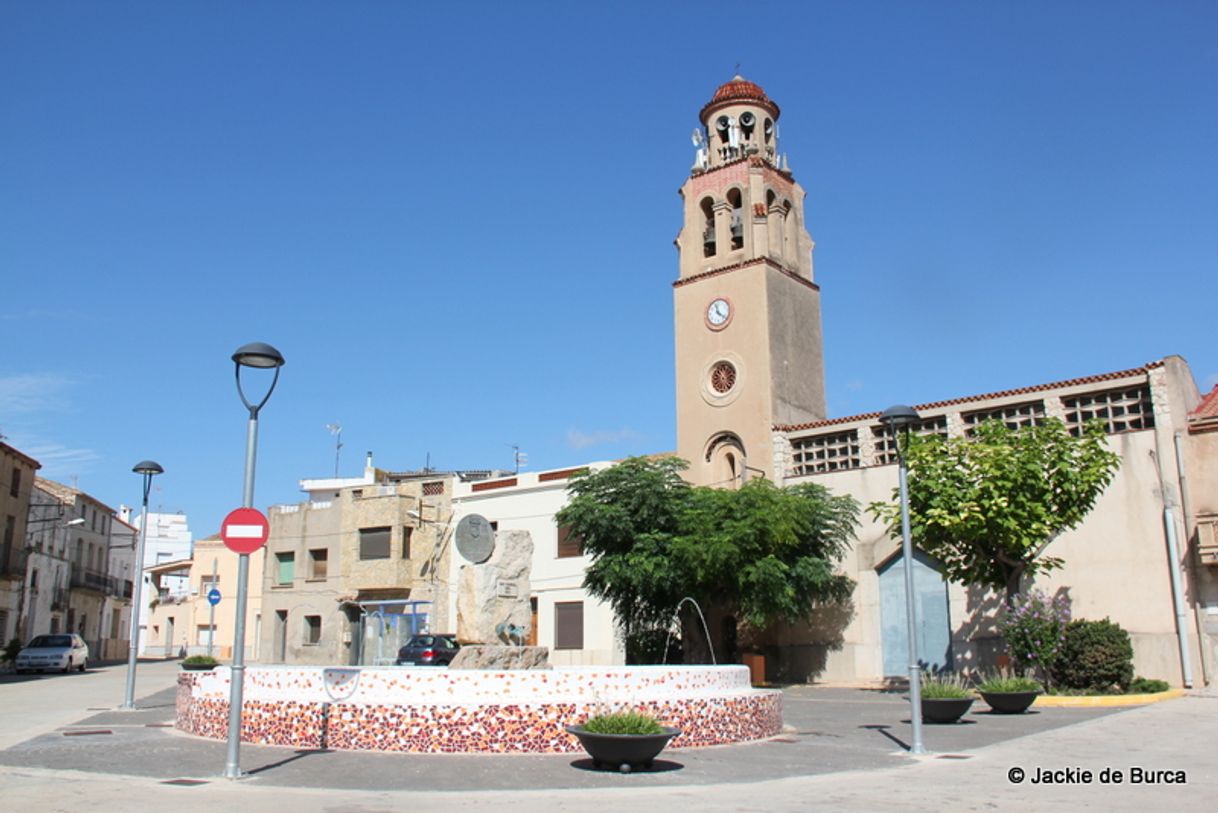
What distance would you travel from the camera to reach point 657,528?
3005 cm

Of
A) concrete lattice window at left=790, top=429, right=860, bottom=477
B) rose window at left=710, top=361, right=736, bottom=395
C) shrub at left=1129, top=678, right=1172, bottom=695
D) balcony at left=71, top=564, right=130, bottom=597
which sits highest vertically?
rose window at left=710, top=361, right=736, bottom=395

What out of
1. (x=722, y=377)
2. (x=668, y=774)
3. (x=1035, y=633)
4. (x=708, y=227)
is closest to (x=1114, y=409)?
(x=1035, y=633)

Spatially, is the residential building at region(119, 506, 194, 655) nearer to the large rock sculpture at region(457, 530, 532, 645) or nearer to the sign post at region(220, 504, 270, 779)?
the large rock sculpture at region(457, 530, 532, 645)

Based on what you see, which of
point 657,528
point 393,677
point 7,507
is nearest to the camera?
point 393,677

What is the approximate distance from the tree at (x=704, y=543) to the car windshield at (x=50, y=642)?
17161mm

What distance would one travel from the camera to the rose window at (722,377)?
35.0 m

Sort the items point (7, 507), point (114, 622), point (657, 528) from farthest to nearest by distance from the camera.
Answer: point (114, 622) → point (7, 507) → point (657, 528)

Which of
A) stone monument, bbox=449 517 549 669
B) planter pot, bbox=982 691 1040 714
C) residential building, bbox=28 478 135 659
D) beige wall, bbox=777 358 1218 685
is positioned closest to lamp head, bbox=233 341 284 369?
stone monument, bbox=449 517 549 669

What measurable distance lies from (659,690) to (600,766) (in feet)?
7.58

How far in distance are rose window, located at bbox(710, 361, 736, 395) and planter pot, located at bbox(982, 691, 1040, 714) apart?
1756 centimetres

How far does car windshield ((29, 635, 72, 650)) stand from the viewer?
33.7 metres

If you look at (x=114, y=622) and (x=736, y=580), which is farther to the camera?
(x=114, y=622)

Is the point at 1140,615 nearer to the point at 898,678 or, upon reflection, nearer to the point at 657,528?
the point at 898,678

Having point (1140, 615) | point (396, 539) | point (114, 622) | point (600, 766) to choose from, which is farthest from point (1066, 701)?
point (114, 622)
